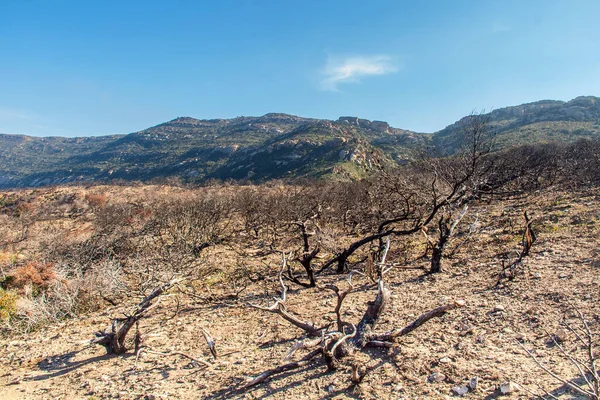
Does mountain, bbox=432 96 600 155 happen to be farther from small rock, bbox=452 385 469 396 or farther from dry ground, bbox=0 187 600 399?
small rock, bbox=452 385 469 396

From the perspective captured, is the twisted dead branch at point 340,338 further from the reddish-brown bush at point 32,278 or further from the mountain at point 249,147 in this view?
the mountain at point 249,147

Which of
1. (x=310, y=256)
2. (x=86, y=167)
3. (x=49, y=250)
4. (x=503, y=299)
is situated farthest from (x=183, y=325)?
(x=86, y=167)

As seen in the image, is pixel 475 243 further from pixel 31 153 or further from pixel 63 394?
pixel 31 153

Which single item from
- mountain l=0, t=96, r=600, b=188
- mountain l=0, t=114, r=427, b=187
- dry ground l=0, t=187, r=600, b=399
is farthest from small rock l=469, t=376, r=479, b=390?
mountain l=0, t=114, r=427, b=187

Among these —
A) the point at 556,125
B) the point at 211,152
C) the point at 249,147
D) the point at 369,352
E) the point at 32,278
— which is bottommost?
the point at 32,278

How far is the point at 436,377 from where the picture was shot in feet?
11.0

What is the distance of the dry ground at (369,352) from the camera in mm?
3445

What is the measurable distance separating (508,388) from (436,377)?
2.18 feet

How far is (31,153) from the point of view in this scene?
167m

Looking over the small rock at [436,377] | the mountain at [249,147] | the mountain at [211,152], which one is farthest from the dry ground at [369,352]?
the mountain at [211,152]

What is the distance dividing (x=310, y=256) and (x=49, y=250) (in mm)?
11951

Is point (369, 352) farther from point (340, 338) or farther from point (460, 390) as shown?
point (460, 390)

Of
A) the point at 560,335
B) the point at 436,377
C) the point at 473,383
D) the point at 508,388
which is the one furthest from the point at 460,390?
the point at 560,335

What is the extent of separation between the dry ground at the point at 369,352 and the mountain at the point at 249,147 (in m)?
36.4
